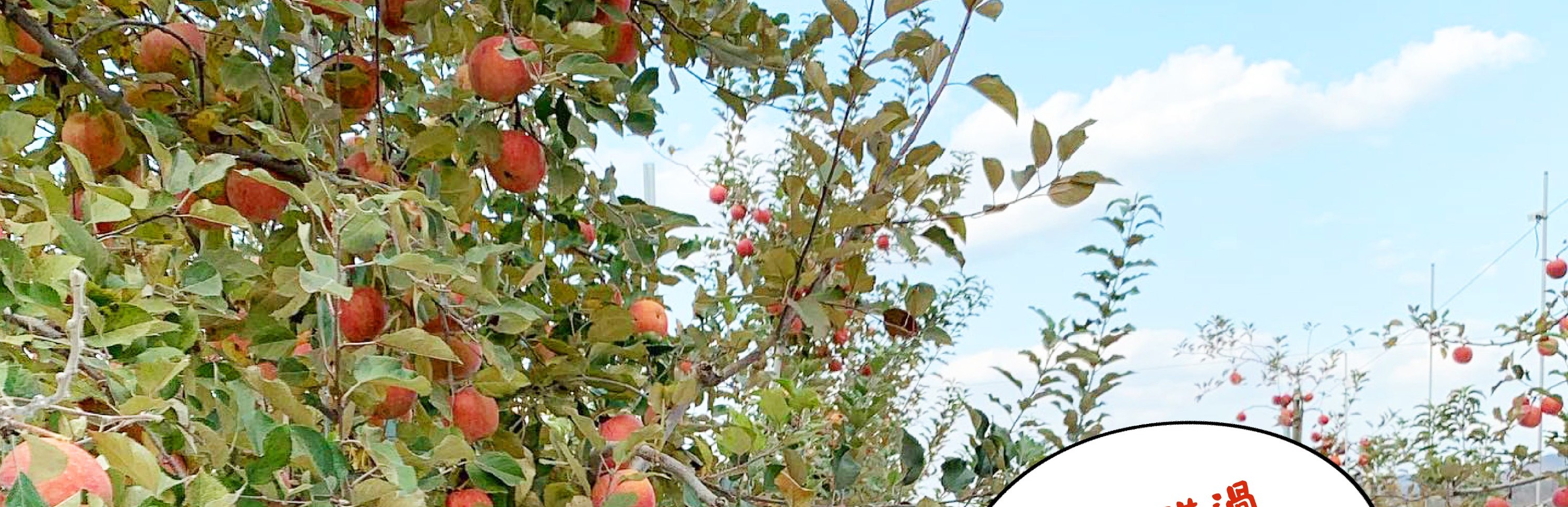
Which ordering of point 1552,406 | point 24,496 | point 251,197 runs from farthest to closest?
1. point 1552,406
2. point 251,197
3. point 24,496

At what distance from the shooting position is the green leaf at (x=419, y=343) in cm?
66

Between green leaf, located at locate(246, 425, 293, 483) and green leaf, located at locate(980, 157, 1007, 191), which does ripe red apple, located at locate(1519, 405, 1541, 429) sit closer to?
green leaf, located at locate(980, 157, 1007, 191)

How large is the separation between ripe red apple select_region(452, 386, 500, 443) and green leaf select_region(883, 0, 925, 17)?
0.44m

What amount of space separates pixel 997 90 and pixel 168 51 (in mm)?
693

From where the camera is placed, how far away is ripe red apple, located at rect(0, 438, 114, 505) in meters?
0.44

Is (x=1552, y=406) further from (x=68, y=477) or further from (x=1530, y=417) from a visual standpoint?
(x=68, y=477)

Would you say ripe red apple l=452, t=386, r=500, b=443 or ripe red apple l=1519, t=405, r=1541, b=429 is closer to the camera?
ripe red apple l=452, t=386, r=500, b=443

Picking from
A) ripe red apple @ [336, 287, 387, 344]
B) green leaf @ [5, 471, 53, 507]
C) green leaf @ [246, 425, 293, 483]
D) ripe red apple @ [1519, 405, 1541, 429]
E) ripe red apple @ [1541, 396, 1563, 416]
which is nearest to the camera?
green leaf @ [5, 471, 53, 507]

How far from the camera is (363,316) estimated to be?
0.80 metres

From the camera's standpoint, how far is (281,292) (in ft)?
2.26

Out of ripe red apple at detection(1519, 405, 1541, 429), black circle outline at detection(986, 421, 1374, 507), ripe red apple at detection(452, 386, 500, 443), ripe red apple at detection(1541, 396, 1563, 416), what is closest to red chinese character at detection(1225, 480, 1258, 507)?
black circle outline at detection(986, 421, 1374, 507)

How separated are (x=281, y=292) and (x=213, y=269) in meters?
0.05

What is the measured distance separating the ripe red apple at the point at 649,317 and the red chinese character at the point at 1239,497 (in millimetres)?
613

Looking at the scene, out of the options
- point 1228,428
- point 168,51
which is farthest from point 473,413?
point 1228,428
